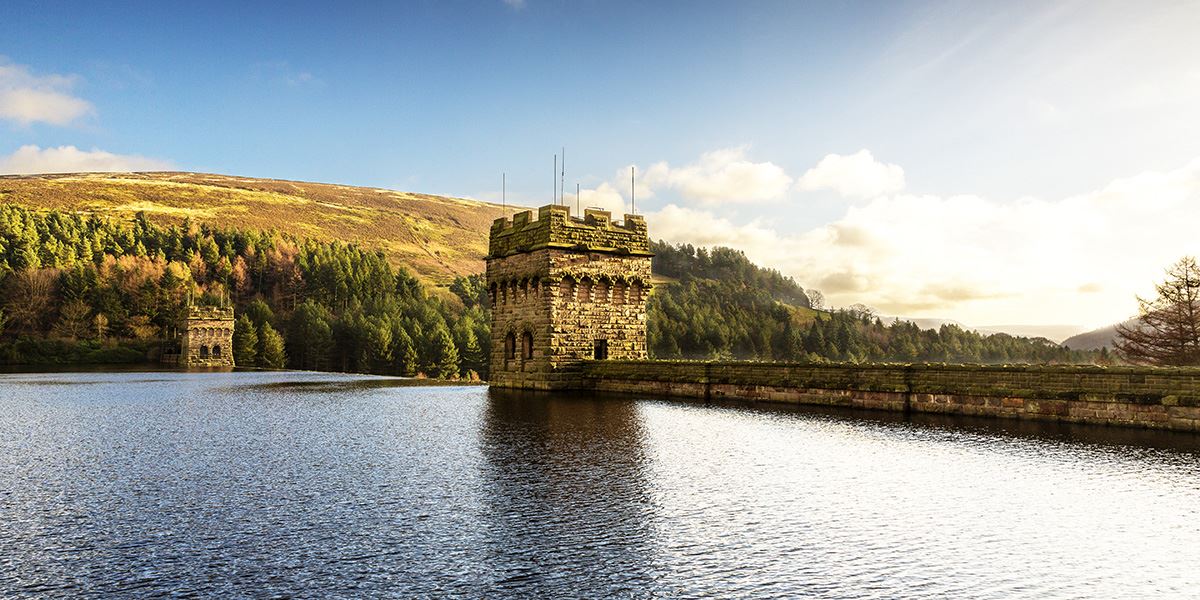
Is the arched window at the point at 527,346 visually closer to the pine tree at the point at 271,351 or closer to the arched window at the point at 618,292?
the arched window at the point at 618,292

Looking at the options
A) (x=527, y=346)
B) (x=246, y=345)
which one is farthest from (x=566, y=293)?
(x=246, y=345)

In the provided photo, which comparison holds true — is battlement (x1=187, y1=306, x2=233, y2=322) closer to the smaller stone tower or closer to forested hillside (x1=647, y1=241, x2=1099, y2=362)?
the smaller stone tower

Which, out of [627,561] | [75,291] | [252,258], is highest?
[252,258]

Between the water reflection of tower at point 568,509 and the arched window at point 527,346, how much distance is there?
2004cm

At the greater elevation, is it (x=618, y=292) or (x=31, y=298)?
(x=31, y=298)

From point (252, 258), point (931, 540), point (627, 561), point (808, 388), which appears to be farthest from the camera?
point (252, 258)

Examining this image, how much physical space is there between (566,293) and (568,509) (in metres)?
31.5

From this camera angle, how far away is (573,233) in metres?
45.4

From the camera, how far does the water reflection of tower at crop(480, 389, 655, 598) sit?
10.5 metres

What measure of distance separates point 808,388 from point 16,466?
2628 centimetres

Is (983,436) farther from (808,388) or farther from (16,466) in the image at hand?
(16,466)

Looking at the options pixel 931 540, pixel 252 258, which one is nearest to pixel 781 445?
pixel 931 540

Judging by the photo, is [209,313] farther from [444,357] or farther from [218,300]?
[444,357]

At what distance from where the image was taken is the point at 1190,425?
73.2 ft
